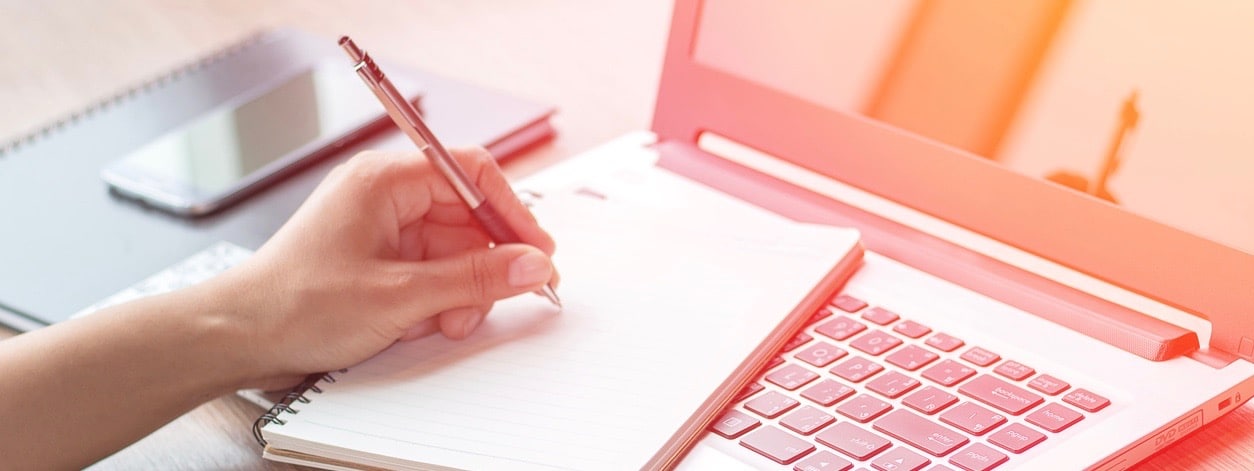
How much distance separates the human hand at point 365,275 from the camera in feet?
2.20

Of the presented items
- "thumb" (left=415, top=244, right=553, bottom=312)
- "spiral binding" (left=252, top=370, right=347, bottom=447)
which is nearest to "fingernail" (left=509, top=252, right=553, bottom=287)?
"thumb" (left=415, top=244, right=553, bottom=312)

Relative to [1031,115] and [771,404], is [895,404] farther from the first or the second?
[1031,115]

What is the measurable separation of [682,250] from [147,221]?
0.41m

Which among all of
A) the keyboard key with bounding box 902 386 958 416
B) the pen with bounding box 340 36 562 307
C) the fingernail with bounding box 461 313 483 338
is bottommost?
the keyboard key with bounding box 902 386 958 416

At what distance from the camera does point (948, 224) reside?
0.81 m

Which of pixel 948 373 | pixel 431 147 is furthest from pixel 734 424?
pixel 431 147

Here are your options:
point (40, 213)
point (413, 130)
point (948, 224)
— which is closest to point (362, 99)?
point (40, 213)

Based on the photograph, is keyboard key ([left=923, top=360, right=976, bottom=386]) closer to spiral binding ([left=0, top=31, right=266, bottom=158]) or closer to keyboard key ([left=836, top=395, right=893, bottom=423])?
keyboard key ([left=836, top=395, right=893, bottom=423])

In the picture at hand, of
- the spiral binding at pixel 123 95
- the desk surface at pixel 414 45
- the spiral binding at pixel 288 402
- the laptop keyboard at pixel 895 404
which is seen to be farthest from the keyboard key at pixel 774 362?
the spiral binding at pixel 123 95

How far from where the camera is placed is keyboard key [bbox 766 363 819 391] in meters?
0.66

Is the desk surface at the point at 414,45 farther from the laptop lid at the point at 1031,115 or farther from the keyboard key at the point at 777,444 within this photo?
the keyboard key at the point at 777,444

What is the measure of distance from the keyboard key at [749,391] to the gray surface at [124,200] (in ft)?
1.30

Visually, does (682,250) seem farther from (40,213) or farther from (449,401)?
(40,213)

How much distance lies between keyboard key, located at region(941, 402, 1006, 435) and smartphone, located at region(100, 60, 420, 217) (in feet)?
1.83
